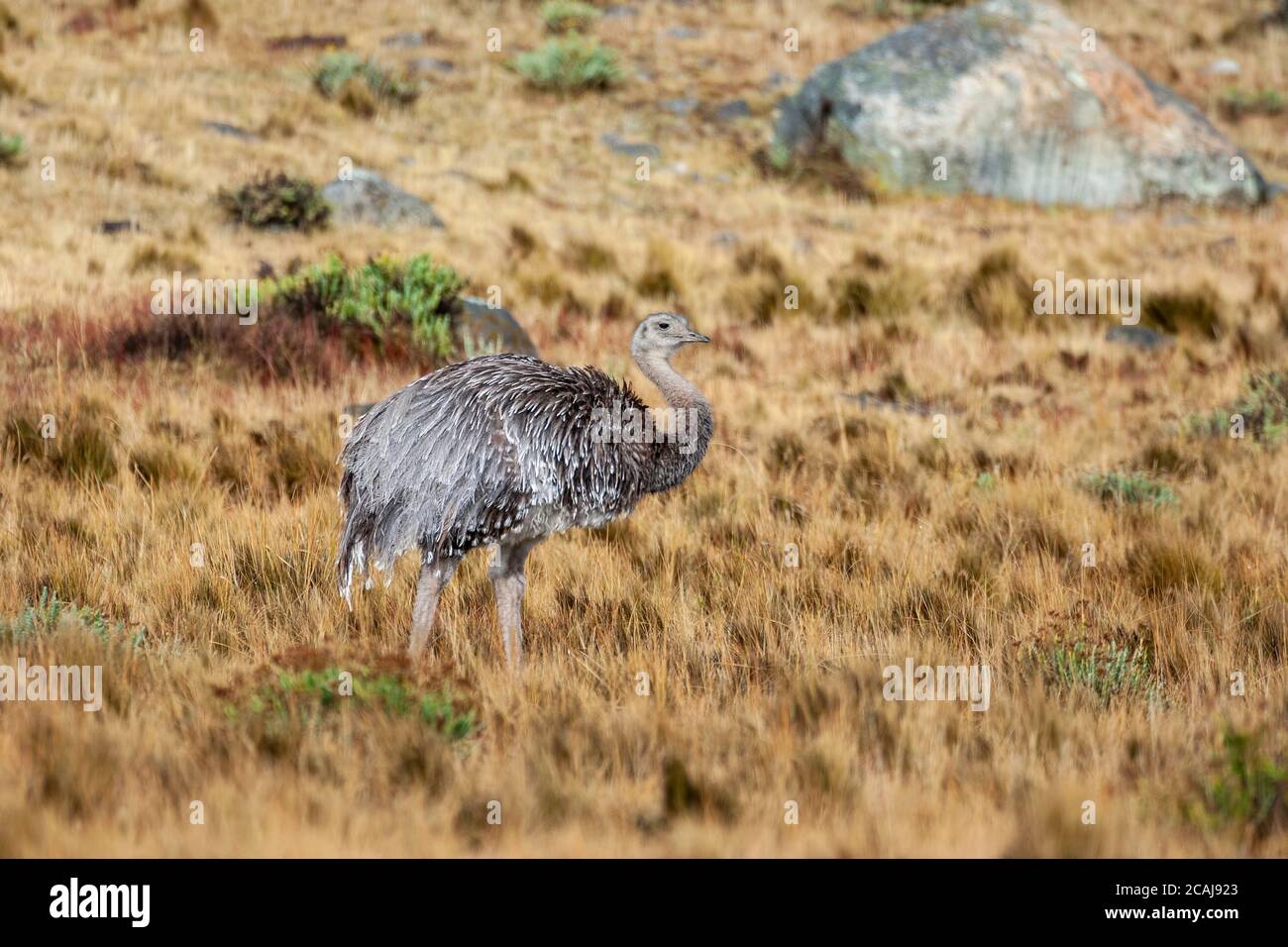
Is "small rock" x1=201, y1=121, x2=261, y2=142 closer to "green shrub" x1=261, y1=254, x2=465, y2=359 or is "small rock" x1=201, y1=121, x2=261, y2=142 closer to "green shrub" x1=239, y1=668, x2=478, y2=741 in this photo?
"green shrub" x1=261, y1=254, x2=465, y2=359

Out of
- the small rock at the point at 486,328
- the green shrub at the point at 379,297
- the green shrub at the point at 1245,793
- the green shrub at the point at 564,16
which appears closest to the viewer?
the green shrub at the point at 1245,793

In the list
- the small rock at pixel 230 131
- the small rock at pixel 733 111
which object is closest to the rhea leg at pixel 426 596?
the small rock at pixel 230 131

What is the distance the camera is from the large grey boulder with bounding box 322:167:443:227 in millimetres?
14672

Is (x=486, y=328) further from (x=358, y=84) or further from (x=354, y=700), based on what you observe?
(x=358, y=84)

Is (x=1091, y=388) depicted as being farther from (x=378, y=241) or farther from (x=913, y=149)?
(x=913, y=149)

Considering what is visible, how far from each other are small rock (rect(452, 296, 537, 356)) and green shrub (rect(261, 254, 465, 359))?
0.10 metres

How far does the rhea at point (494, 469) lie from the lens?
16.0 ft

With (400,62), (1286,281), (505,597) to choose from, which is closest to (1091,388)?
(1286,281)

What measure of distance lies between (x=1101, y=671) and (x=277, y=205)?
11285mm

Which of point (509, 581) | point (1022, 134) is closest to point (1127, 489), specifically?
point (509, 581)

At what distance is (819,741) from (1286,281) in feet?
39.5

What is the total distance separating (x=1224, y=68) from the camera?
86.3 feet

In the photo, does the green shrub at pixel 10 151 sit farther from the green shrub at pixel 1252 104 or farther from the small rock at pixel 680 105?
the green shrub at pixel 1252 104

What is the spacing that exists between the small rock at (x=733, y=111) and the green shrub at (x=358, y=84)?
5097 mm
